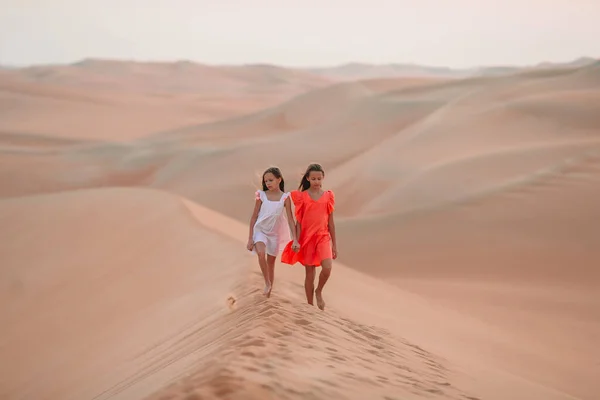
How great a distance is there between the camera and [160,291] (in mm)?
7715

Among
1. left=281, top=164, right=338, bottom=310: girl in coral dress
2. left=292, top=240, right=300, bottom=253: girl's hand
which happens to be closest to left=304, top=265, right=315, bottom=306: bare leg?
left=281, top=164, right=338, bottom=310: girl in coral dress

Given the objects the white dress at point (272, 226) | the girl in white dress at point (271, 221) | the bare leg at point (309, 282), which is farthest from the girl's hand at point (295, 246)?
the bare leg at point (309, 282)

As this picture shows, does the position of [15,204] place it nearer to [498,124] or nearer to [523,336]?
[523,336]

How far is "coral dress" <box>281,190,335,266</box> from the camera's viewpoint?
17.9 ft

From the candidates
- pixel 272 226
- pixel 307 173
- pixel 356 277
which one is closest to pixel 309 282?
pixel 272 226

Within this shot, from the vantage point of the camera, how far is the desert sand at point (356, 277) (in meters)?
4.70

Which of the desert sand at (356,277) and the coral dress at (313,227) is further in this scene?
the coral dress at (313,227)

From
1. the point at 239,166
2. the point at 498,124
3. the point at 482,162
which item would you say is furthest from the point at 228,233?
the point at 239,166

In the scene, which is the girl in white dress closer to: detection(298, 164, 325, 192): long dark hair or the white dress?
the white dress

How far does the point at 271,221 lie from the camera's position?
5.43 metres

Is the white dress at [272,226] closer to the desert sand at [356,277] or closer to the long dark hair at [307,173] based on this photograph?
the long dark hair at [307,173]

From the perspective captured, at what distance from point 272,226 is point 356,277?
14.6ft

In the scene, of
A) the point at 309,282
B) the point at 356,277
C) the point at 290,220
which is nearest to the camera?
the point at 290,220

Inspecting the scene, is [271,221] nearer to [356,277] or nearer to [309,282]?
[309,282]
